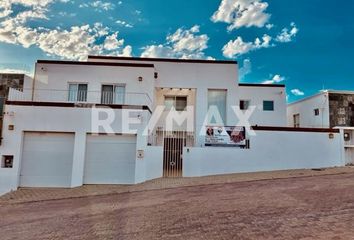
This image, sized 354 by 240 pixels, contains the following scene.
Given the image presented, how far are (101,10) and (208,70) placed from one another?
7.59 meters

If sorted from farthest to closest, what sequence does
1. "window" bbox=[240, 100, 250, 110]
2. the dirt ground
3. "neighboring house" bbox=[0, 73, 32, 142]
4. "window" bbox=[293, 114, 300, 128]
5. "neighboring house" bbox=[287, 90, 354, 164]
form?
"window" bbox=[293, 114, 300, 128], "window" bbox=[240, 100, 250, 110], "neighboring house" bbox=[287, 90, 354, 164], "neighboring house" bbox=[0, 73, 32, 142], the dirt ground

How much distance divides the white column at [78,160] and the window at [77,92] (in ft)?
11.9

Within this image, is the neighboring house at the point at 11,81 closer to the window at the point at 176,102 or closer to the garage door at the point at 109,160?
the garage door at the point at 109,160

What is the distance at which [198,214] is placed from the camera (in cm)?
734

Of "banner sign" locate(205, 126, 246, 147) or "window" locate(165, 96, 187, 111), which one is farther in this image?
"window" locate(165, 96, 187, 111)

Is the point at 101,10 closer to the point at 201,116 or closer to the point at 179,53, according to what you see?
the point at 179,53

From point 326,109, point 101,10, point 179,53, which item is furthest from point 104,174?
point 326,109

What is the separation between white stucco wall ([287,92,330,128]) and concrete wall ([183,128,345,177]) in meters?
5.59

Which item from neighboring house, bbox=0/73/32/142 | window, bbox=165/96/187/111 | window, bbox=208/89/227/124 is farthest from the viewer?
window, bbox=165/96/187/111

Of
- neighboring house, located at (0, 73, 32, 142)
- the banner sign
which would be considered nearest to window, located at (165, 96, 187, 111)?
the banner sign

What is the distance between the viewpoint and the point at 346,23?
57.2 ft

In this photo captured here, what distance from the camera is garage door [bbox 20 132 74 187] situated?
1255 centimetres

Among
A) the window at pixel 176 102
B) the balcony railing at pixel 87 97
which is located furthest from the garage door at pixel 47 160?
the window at pixel 176 102

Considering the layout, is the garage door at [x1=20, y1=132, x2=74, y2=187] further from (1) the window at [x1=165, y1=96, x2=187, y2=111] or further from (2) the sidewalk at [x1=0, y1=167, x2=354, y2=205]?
(1) the window at [x1=165, y1=96, x2=187, y2=111]
